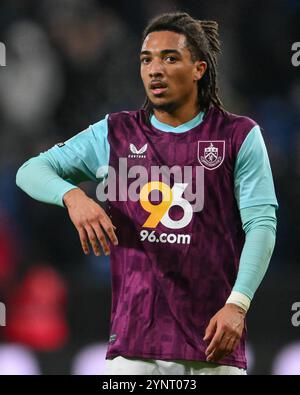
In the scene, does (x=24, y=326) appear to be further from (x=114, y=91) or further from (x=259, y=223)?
(x=259, y=223)

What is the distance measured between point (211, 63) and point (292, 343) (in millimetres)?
2272

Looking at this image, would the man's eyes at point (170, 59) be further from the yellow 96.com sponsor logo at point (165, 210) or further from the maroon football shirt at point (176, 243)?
the yellow 96.com sponsor logo at point (165, 210)

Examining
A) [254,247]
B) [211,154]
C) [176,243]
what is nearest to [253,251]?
[254,247]

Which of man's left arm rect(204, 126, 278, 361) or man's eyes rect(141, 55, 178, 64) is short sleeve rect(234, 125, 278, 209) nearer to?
man's left arm rect(204, 126, 278, 361)

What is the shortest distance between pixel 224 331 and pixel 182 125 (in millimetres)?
853

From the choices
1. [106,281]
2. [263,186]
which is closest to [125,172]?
[263,186]

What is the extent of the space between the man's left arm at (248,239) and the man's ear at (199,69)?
34 cm

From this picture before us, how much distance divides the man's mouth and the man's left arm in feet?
1.21

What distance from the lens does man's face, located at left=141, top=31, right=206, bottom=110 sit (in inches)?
131

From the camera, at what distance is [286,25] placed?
6.21 meters

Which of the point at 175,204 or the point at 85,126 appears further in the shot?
the point at 85,126

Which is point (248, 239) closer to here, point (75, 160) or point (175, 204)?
point (175, 204)

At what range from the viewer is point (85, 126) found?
18.3 ft

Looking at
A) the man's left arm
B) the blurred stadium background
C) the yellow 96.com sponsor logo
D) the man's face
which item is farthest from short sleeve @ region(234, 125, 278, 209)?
the blurred stadium background
